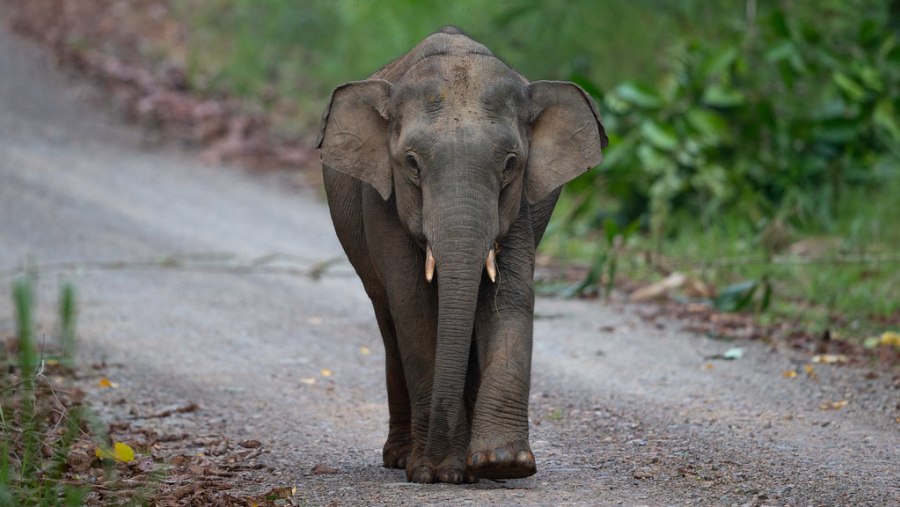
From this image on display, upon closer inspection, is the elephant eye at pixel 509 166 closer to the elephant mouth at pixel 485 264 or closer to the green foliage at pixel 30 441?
the elephant mouth at pixel 485 264

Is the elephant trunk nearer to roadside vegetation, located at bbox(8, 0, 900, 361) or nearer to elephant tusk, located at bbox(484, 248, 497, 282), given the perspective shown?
elephant tusk, located at bbox(484, 248, 497, 282)

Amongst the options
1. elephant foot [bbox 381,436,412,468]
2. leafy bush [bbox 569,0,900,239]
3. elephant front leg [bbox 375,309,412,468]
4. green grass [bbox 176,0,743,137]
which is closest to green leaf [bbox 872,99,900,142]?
leafy bush [bbox 569,0,900,239]

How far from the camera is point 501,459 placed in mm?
5262

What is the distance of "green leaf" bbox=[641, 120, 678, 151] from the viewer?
13000 mm

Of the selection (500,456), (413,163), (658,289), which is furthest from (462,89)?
(658,289)

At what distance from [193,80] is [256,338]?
9680mm

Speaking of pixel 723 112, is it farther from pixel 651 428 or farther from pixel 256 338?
pixel 651 428

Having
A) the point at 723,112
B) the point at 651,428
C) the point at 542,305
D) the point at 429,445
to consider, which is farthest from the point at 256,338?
the point at 723,112

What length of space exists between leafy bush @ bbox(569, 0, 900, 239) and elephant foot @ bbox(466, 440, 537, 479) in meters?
7.35

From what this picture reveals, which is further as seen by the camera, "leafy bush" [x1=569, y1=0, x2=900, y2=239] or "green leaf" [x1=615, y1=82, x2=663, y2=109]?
"green leaf" [x1=615, y1=82, x2=663, y2=109]

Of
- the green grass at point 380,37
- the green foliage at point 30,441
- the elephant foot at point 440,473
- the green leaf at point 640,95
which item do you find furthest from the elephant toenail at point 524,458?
the green leaf at point 640,95

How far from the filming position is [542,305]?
10.7 metres

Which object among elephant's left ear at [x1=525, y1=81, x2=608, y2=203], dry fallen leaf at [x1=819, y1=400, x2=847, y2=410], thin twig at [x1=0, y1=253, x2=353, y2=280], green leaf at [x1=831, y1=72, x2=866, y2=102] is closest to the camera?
elephant's left ear at [x1=525, y1=81, x2=608, y2=203]

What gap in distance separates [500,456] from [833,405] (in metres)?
2.90
